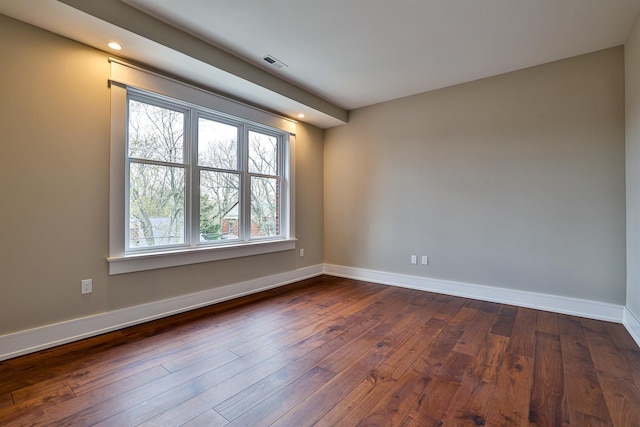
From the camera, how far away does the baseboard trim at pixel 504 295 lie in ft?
9.43

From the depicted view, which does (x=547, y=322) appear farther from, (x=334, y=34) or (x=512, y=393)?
(x=334, y=34)

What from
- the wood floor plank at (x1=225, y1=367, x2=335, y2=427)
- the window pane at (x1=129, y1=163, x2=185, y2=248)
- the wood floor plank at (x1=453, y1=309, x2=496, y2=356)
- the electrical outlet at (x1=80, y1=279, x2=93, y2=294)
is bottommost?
the wood floor plank at (x1=225, y1=367, x2=335, y2=427)

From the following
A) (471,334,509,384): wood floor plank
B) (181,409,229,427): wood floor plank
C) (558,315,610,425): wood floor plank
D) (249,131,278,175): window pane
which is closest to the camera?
(181,409,229,427): wood floor plank

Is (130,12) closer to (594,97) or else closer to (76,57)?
(76,57)

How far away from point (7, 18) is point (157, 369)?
2.71 m

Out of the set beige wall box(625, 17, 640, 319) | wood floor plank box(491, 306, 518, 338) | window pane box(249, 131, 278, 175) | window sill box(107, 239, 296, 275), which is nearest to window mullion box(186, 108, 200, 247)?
window sill box(107, 239, 296, 275)

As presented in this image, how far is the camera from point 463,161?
3.65 metres

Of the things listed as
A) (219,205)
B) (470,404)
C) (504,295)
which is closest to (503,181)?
(504,295)

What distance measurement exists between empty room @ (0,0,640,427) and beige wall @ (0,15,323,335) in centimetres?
2

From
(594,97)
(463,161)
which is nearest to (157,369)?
(463,161)

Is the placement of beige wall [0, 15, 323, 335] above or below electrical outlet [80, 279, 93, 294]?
above

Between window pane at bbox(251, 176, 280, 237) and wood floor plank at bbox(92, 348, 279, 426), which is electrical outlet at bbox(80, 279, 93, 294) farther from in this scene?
window pane at bbox(251, 176, 280, 237)

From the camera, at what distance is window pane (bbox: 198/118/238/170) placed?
10.9ft

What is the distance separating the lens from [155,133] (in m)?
2.94
